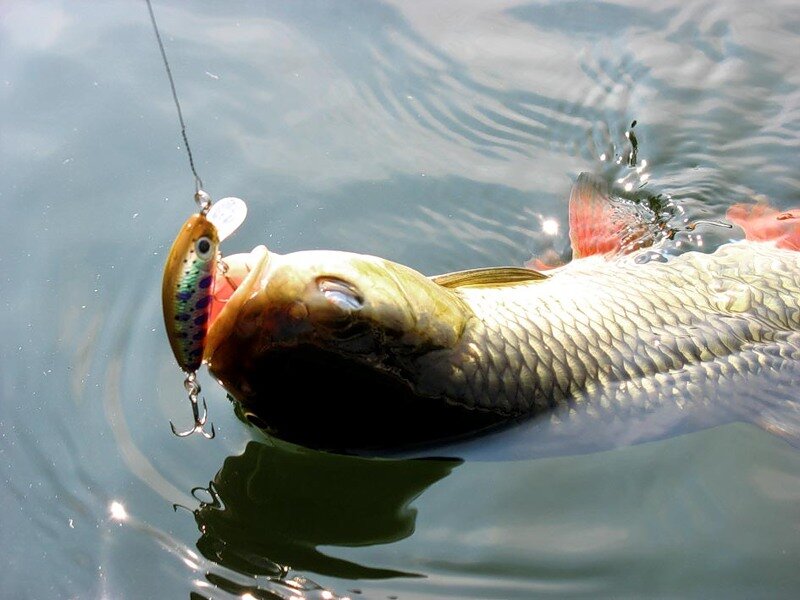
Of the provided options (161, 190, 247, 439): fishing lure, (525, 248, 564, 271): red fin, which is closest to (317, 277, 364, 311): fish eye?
(161, 190, 247, 439): fishing lure

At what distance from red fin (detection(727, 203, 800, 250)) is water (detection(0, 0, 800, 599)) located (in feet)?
0.35

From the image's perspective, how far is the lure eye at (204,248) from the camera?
2721 mm

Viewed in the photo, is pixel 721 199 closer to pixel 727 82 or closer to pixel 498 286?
pixel 727 82

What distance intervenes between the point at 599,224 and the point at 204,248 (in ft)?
8.00

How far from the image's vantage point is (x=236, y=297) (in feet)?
9.73

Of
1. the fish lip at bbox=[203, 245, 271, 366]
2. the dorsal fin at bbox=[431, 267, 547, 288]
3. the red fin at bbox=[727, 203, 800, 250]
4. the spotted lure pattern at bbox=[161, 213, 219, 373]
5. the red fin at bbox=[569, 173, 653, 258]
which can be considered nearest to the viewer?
the spotted lure pattern at bbox=[161, 213, 219, 373]

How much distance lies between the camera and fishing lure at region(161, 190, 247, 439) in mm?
2717

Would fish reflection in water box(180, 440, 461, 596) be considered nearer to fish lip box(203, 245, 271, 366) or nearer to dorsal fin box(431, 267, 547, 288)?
dorsal fin box(431, 267, 547, 288)

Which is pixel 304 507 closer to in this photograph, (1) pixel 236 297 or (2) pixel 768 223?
(1) pixel 236 297

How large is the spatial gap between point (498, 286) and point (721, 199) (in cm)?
194

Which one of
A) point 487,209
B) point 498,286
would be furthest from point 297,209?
point 498,286

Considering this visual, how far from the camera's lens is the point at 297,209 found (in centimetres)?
483

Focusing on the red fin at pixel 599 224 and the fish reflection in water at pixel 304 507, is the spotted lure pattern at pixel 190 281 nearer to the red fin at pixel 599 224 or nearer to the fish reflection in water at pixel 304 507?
the fish reflection in water at pixel 304 507

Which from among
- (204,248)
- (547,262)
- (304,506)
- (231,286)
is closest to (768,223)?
(547,262)
